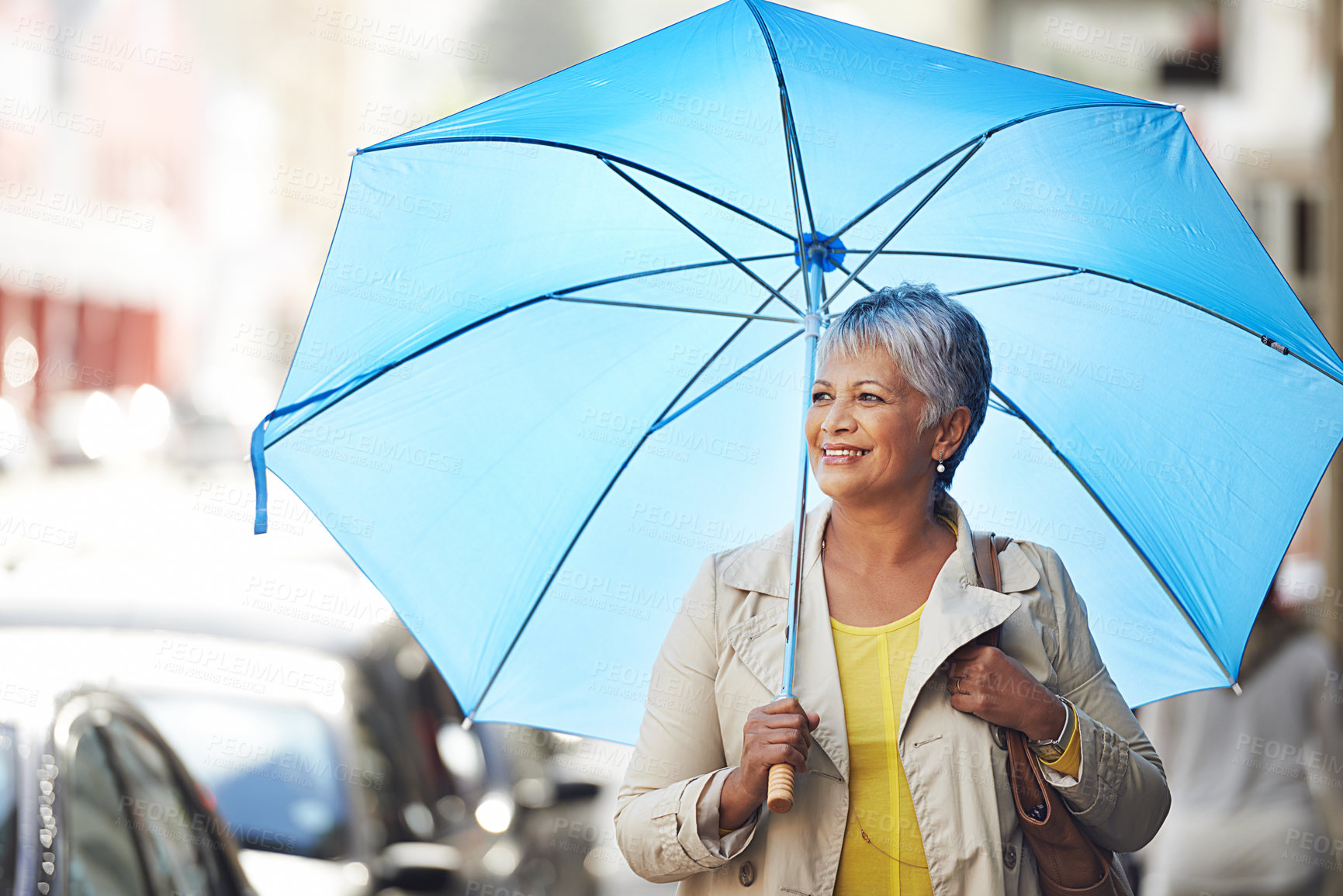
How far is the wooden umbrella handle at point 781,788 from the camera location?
2.05 metres

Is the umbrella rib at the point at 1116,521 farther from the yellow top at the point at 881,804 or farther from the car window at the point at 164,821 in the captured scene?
the car window at the point at 164,821

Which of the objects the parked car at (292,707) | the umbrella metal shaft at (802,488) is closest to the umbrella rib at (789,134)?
the umbrella metal shaft at (802,488)

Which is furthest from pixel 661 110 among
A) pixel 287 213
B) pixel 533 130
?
pixel 287 213

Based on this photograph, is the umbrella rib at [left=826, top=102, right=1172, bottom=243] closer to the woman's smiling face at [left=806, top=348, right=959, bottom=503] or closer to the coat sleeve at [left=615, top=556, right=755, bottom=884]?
the woman's smiling face at [left=806, top=348, right=959, bottom=503]

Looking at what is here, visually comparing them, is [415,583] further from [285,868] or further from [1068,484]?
[285,868]

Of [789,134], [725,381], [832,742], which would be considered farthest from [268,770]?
[789,134]

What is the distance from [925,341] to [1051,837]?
34.3 inches

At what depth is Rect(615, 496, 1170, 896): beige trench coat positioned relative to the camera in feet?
7.32

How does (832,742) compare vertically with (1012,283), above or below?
below

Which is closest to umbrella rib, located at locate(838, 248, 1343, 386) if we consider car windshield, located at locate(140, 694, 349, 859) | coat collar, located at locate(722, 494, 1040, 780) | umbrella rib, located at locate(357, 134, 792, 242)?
umbrella rib, located at locate(357, 134, 792, 242)

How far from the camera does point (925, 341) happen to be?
→ 233 centimetres

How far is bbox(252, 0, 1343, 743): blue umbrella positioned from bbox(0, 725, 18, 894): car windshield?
1.01 meters

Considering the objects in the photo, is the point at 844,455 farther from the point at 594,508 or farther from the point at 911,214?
the point at 594,508

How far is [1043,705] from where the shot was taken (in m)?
2.23
